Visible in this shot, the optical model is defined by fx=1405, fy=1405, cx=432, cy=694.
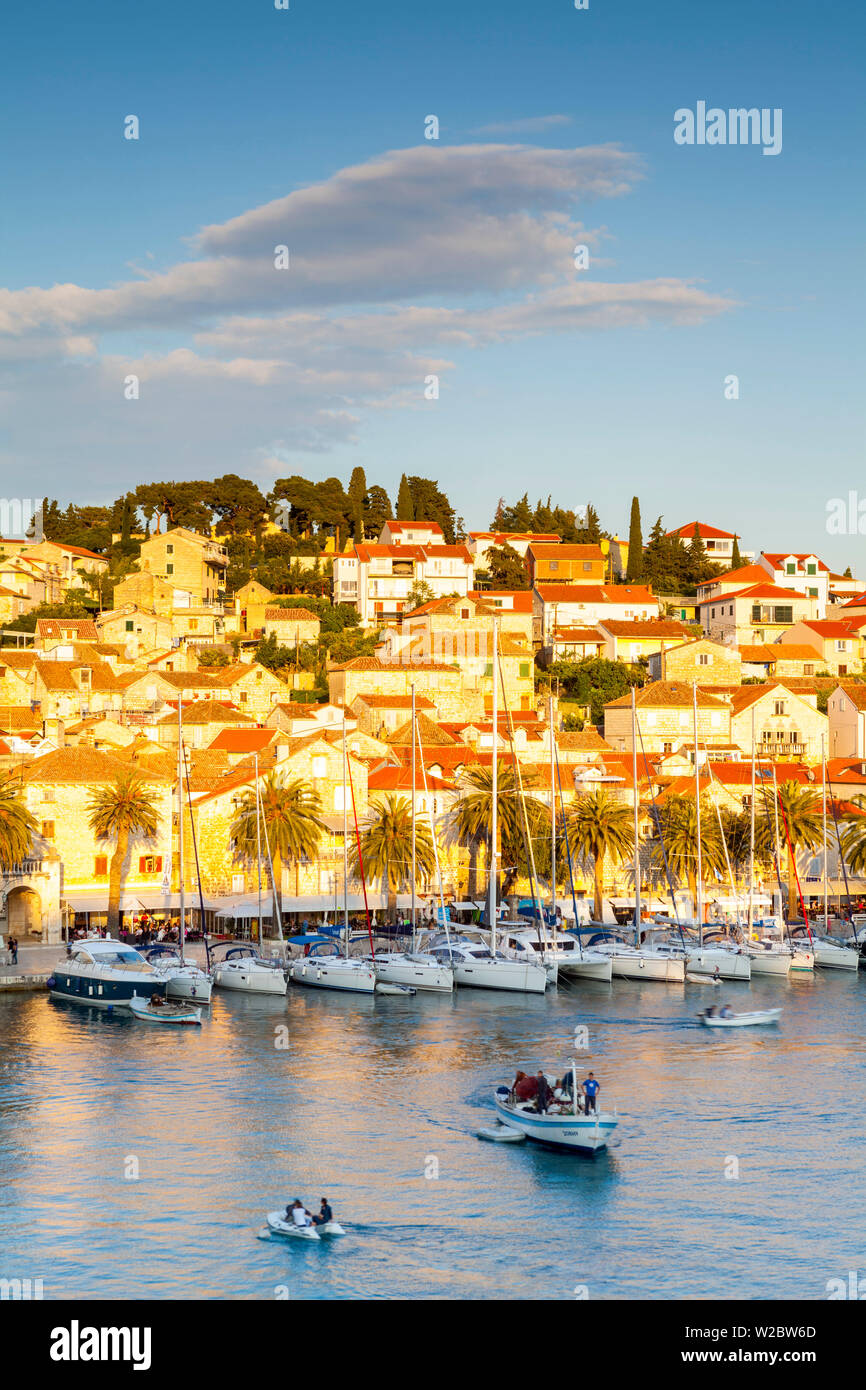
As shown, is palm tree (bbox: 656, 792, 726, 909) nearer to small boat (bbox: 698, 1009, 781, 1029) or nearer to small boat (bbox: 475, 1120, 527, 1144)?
small boat (bbox: 698, 1009, 781, 1029)

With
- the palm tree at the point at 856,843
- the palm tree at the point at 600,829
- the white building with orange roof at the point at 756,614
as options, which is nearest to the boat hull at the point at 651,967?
the palm tree at the point at 600,829

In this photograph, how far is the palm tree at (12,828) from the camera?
2299 inches

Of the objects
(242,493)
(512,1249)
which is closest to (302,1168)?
(512,1249)

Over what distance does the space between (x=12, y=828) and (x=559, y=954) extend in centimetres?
2366

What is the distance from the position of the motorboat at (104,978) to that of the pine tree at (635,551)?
296ft

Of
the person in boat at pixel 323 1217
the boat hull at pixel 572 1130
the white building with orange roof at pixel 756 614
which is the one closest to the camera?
the person in boat at pixel 323 1217

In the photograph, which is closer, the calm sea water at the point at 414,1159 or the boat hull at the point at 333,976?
the calm sea water at the point at 414,1159

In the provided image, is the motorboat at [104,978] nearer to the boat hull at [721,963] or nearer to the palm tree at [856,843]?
the boat hull at [721,963]

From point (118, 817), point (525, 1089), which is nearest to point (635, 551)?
point (118, 817)

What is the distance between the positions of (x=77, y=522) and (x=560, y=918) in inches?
3732

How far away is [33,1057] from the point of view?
44.7 metres

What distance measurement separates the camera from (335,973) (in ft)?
186

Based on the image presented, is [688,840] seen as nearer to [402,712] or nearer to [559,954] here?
[559,954]
